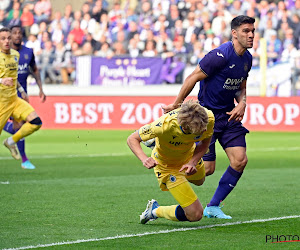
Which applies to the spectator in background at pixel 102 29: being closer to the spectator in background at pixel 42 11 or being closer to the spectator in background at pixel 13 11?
the spectator in background at pixel 42 11

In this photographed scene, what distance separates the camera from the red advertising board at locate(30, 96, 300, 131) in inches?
914

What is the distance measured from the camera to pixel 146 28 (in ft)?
90.5

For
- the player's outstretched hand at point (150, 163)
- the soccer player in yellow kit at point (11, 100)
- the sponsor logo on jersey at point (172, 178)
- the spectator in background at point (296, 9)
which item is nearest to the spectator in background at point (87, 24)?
the spectator in background at point (296, 9)

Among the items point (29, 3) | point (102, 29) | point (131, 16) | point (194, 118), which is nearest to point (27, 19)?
point (29, 3)

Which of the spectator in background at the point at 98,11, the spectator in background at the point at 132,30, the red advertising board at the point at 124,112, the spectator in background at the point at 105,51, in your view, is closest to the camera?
the red advertising board at the point at 124,112

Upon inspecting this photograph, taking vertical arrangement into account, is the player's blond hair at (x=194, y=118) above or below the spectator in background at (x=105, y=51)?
above

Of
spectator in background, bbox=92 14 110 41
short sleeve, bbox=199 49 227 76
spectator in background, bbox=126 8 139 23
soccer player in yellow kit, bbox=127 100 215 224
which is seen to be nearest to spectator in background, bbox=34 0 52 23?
spectator in background, bbox=92 14 110 41

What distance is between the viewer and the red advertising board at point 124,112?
23203 mm

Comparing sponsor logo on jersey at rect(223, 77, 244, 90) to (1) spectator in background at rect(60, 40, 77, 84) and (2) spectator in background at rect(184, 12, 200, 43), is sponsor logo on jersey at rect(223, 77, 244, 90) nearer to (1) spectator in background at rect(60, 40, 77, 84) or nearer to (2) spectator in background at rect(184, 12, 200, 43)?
(2) spectator in background at rect(184, 12, 200, 43)

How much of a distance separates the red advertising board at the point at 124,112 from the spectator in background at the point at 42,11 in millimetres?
6480

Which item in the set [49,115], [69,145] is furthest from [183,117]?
[49,115]

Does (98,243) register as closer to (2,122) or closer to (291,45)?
(2,122)

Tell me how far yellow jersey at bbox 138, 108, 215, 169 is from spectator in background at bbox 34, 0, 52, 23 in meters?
22.9

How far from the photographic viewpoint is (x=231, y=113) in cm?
845
